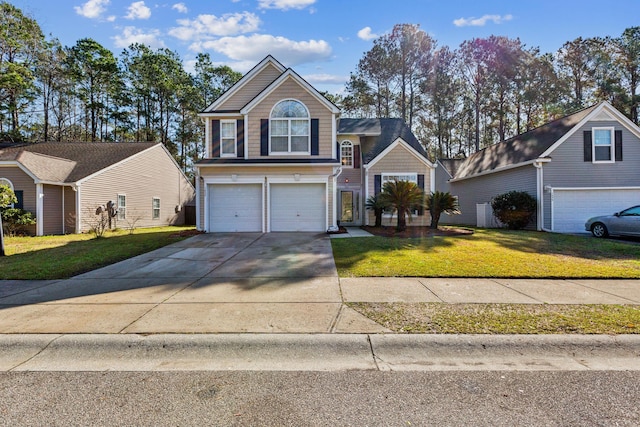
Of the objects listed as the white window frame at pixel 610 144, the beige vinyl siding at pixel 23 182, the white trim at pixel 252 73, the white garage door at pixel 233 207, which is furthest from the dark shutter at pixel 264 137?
the white window frame at pixel 610 144

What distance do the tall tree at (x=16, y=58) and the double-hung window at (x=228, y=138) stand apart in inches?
731

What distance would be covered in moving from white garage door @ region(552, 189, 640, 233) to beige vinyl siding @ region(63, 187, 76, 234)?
973 inches

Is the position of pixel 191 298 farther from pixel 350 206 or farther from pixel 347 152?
pixel 347 152

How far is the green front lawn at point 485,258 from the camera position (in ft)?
22.5

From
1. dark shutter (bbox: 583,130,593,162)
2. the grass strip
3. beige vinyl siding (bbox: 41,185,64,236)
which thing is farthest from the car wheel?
beige vinyl siding (bbox: 41,185,64,236)

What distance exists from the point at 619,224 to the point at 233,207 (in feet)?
51.8

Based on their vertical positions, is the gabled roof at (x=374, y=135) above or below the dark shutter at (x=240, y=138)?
above

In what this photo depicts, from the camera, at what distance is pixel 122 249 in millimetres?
10148

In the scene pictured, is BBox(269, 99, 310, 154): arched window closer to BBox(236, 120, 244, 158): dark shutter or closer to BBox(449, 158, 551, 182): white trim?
BBox(236, 120, 244, 158): dark shutter

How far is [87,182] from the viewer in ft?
55.6

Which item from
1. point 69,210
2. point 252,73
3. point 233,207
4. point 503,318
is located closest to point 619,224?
point 503,318

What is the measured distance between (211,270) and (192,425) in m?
5.28

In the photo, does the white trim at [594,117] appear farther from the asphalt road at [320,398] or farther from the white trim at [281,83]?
the asphalt road at [320,398]

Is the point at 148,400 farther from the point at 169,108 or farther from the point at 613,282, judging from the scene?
the point at 169,108
